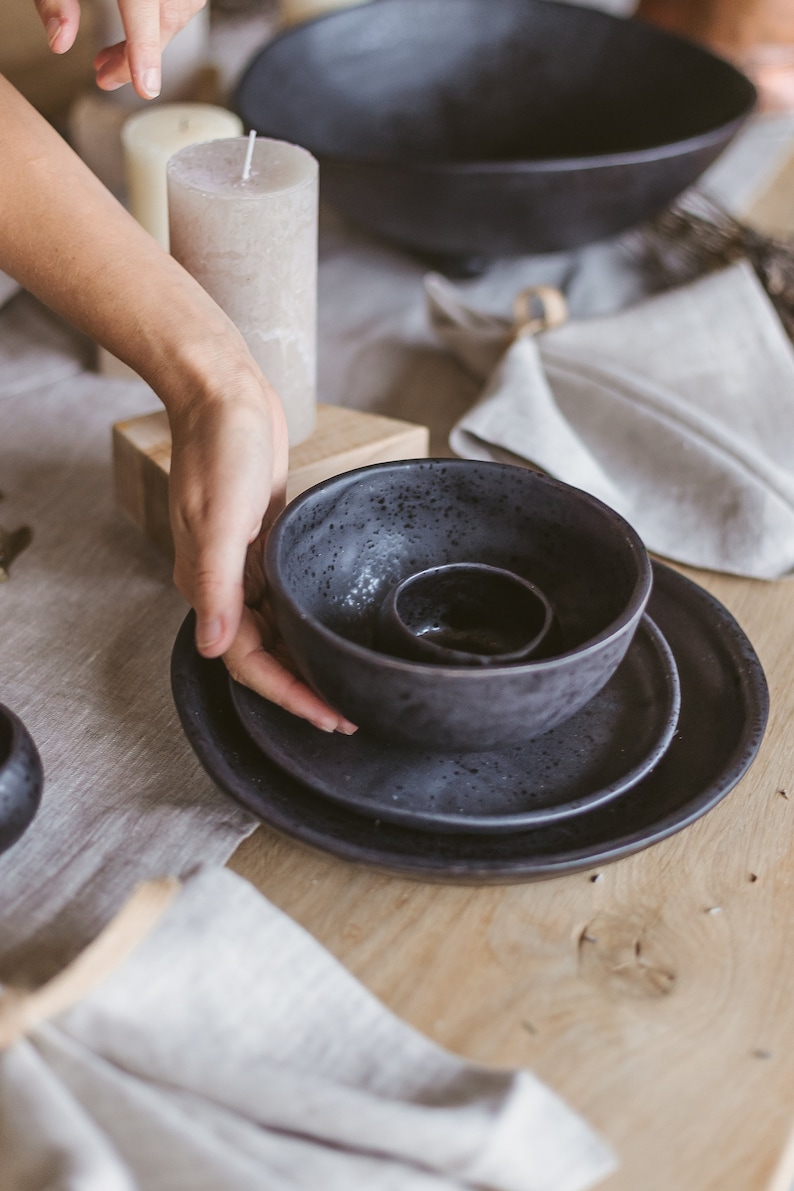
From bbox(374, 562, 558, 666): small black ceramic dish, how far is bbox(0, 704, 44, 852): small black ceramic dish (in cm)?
16

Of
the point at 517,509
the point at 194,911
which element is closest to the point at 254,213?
the point at 517,509

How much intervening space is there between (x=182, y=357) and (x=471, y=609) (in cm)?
21

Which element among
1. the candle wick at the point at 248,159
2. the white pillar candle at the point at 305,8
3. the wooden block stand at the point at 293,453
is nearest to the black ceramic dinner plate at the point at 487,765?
the wooden block stand at the point at 293,453

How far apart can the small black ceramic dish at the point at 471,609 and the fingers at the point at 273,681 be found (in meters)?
0.04

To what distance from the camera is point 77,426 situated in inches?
32.7

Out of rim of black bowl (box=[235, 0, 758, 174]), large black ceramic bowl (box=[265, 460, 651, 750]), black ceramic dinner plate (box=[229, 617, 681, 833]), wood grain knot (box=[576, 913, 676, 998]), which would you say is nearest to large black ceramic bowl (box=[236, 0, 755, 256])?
rim of black bowl (box=[235, 0, 758, 174])

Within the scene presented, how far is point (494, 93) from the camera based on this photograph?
112cm

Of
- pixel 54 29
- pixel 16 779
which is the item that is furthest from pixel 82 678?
pixel 54 29

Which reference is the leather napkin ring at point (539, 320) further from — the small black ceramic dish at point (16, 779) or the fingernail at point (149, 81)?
the small black ceramic dish at point (16, 779)

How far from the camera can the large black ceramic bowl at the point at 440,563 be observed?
0.44 m

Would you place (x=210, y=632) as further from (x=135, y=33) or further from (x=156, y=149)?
(x=156, y=149)

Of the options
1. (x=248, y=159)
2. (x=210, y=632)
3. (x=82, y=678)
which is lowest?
(x=82, y=678)

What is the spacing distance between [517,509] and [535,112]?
70 centimetres

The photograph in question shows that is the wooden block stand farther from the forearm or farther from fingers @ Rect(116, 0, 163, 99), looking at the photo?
fingers @ Rect(116, 0, 163, 99)
